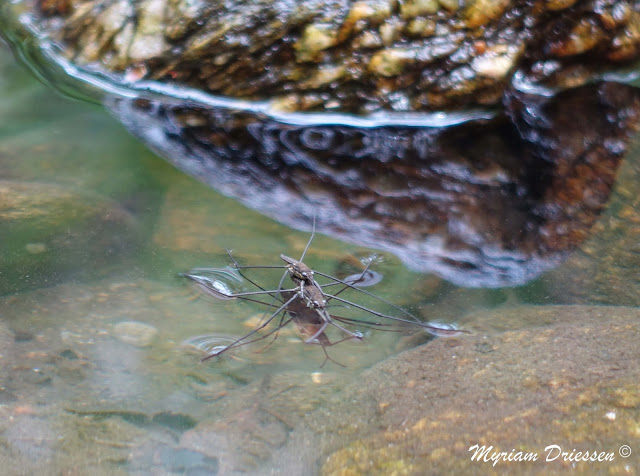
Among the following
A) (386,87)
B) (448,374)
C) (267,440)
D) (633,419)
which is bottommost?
(267,440)

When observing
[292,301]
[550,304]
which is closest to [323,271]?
[292,301]

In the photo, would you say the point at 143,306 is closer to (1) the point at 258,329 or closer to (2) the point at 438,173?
(1) the point at 258,329

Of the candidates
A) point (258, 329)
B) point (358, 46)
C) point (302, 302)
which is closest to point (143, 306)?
point (258, 329)

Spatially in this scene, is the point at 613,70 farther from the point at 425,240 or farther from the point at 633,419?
the point at 633,419

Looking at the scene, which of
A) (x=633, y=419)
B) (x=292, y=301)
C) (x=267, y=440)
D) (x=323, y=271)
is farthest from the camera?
(x=323, y=271)

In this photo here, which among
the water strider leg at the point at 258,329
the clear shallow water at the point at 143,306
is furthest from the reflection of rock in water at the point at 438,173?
the water strider leg at the point at 258,329
